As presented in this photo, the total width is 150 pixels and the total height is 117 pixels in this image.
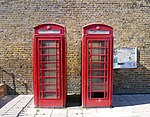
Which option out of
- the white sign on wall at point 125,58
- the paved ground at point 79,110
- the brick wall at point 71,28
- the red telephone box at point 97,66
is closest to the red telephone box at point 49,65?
the paved ground at point 79,110

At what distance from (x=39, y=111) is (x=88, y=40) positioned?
2.66 metres

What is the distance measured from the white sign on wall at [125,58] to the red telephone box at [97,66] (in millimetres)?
2184

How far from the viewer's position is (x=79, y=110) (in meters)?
7.29

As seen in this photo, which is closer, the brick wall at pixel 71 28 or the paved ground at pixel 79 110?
the paved ground at pixel 79 110

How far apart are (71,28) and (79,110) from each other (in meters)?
3.61

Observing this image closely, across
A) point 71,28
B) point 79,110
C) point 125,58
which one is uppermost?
point 71,28

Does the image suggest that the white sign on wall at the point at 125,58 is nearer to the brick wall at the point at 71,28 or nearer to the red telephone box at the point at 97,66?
the brick wall at the point at 71,28

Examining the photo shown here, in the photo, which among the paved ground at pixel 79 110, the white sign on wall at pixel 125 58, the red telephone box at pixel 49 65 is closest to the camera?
the paved ground at pixel 79 110

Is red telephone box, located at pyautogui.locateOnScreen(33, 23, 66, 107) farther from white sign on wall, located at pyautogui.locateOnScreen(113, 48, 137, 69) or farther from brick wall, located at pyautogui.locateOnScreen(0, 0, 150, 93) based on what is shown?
white sign on wall, located at pyautogui.locateOnScreen(113, 48, 137, 69)

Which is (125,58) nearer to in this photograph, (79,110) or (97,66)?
(97,66)

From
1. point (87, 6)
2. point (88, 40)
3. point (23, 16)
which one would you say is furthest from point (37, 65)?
point (87, 6)

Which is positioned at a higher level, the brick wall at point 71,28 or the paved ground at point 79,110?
the brick wall at point 71,28

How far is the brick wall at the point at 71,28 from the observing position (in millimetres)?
9492

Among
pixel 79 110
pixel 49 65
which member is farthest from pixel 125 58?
pixel 49 65
